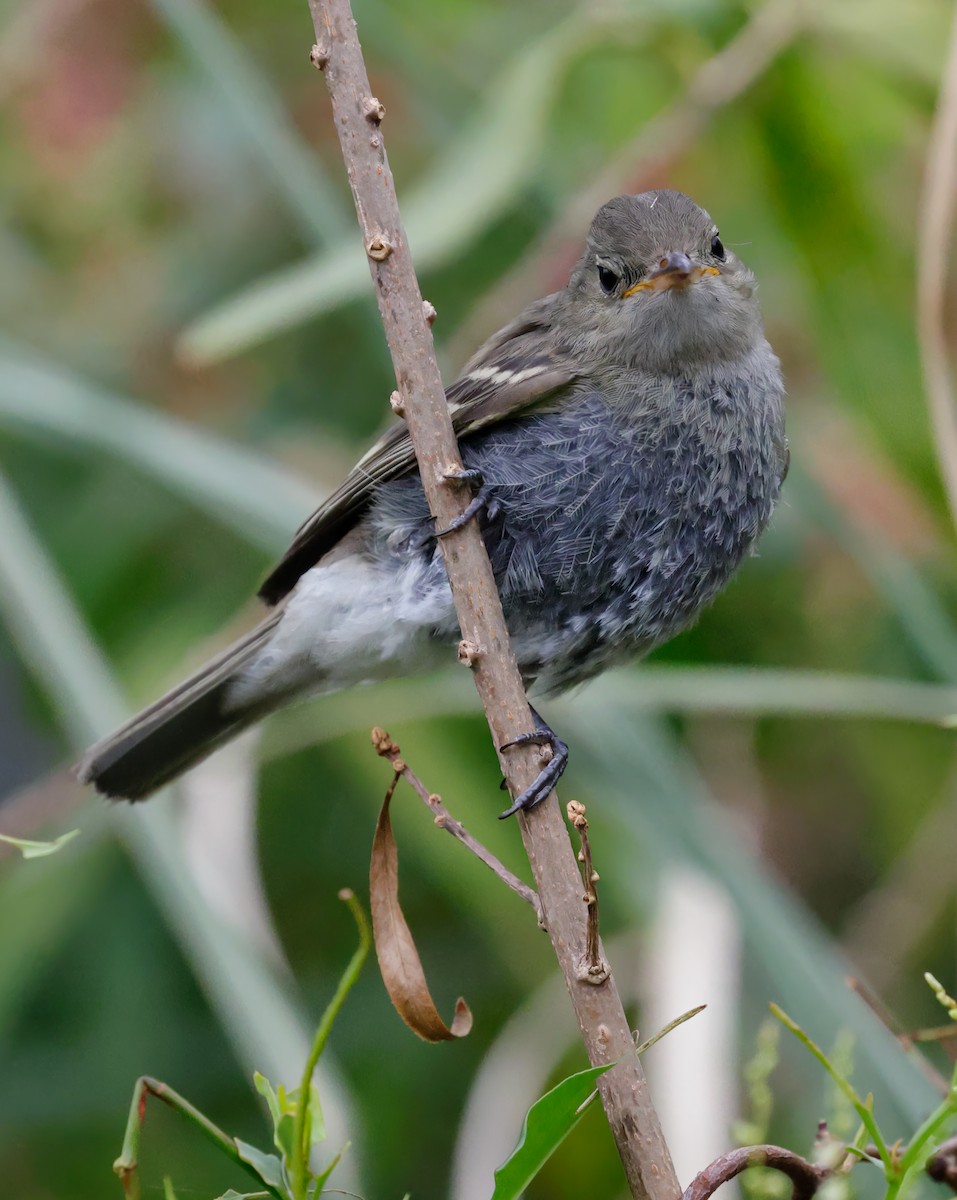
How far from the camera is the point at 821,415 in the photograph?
405cm

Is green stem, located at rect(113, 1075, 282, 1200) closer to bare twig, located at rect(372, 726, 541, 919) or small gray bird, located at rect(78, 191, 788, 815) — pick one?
bare twig, located at rect(372, 726, 541, 919)

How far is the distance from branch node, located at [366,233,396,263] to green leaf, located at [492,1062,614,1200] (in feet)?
3.29

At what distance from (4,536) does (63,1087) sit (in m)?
1.45

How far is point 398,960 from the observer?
57.1 inches

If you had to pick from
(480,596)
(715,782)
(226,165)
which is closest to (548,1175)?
(715,782)

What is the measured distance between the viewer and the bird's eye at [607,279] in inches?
113

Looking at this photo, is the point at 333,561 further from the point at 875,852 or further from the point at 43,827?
the point at 875,852

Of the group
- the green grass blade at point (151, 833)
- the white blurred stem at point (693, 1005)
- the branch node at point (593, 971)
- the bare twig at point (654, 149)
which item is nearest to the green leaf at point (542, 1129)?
the branch node at point (593, 971)

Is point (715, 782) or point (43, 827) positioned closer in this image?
point (43, 827)

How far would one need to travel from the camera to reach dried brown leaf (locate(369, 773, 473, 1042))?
1428mm

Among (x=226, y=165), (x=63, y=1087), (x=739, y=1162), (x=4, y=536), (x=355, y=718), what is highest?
(x=226, y=165)

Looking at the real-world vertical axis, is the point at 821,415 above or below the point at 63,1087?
Answer: above

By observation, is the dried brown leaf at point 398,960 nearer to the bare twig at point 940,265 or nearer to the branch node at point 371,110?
the branch node at point 371,110

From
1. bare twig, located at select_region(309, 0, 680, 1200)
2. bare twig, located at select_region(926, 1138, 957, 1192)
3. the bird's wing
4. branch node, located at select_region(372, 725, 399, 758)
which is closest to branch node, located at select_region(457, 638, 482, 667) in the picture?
bare twig, located at select_region(309, 0, 680, 1200)
